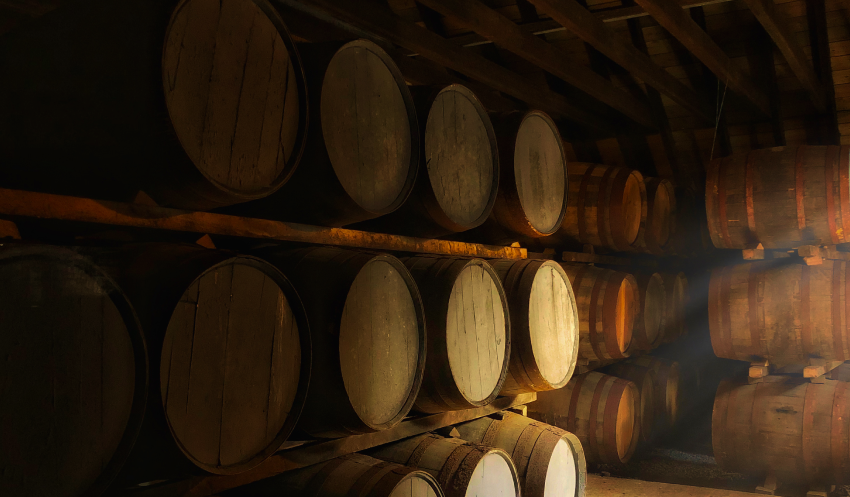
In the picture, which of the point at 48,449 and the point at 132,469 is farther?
the point at 132,469

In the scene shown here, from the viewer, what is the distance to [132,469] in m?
1.86

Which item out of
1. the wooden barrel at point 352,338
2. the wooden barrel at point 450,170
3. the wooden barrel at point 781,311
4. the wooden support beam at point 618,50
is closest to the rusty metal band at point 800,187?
the wooden barrel at point 781,311

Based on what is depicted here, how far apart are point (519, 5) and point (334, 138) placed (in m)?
3.69

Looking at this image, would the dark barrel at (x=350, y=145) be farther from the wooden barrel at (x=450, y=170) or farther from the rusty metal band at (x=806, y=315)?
the rusty metal band at (x=806, y=315)

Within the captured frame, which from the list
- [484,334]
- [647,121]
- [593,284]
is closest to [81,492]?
[484,334]

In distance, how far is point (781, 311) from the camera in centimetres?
521

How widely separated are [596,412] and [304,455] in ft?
11.8

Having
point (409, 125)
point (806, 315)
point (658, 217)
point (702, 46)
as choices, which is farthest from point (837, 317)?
point (409, 125)

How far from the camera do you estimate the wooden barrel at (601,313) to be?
17.5 ft

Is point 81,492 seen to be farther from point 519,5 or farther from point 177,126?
point 519,5

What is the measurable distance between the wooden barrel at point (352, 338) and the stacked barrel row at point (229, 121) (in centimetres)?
20

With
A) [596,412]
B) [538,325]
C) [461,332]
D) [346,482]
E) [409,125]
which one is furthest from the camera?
[596,412]

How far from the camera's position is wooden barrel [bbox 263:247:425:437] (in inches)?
91.2

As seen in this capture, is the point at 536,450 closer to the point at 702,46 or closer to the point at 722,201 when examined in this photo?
the point at 722,201
